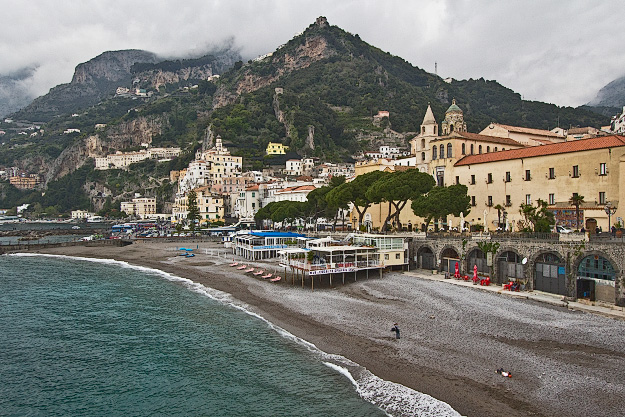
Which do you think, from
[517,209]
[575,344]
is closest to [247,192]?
[517,209]

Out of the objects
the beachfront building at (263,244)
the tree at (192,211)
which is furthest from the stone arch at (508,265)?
the tree at (192,211)

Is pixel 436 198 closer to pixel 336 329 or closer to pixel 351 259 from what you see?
pixel 351 259

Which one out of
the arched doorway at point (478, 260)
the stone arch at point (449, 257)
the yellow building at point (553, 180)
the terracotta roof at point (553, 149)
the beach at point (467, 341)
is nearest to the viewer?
the beach at point (467, 341)

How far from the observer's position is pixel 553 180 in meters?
40.9

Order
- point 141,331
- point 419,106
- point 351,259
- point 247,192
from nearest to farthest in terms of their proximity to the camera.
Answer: point 141,331 < point 351,259 < point 247,192 < point 419,106

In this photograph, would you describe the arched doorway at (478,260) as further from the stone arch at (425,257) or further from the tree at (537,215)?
the stone arch at (425,257)

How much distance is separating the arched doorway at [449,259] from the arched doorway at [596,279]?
1199 cm

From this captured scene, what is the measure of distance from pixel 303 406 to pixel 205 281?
95.9ft

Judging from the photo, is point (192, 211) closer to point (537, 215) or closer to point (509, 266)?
point (537, 215)

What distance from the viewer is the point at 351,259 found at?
41.7m

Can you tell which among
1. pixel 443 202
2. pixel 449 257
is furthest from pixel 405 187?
pixel 449 257

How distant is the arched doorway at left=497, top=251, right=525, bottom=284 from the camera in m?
33.0

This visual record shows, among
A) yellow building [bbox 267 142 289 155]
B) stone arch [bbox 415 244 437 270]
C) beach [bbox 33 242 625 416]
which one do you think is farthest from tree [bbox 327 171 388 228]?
yellow building [bbox 267 142 289 155]

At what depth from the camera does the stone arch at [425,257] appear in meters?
43.3
